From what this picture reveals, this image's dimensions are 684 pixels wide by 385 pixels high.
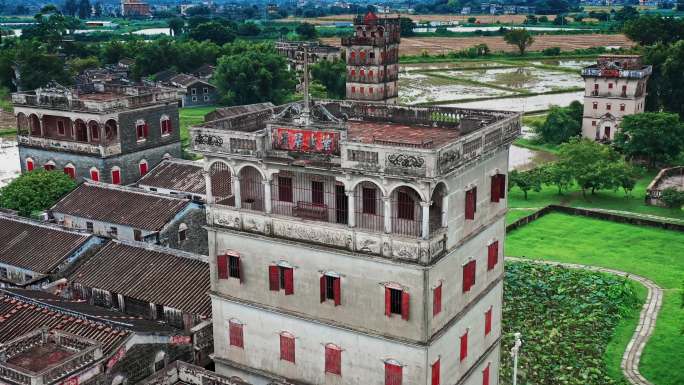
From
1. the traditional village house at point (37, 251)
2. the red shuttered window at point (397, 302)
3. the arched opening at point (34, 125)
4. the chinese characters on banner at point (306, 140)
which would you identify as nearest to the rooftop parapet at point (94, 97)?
the arched opening at point (34, 125)

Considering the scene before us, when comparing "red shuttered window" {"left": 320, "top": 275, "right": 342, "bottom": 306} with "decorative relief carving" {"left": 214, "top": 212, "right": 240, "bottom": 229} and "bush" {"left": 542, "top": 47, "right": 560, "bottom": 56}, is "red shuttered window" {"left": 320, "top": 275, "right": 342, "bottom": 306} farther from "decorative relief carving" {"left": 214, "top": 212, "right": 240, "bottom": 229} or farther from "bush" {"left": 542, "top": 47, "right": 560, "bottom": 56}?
"bush" {"left": 542, "top": 47, "right": 560, "bottom": 56}

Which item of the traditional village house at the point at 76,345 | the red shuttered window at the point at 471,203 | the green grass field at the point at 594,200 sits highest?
the red shuttered window at the point at 471,203

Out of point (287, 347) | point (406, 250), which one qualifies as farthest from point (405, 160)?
point (287, 347)

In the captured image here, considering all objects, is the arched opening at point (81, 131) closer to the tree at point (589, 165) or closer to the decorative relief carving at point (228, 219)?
the decorative relief carving at point (228, 219)

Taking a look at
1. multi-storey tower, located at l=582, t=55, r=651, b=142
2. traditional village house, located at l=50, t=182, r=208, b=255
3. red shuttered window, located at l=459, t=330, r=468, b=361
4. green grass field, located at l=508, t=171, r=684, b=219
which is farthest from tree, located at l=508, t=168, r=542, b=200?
red shuttered window, located at l=459, t=330, r=468, b=361

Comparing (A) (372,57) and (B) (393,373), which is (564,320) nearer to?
(B) (393,373)

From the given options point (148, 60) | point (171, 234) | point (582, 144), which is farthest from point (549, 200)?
point (148, 60)

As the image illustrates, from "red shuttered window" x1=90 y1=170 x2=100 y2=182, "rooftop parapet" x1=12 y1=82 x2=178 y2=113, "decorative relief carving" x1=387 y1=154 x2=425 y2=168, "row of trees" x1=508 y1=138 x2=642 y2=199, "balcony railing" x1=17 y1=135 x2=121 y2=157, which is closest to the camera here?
"decorative relief carving" x1=387 y1=154 x2=425 y2=168
